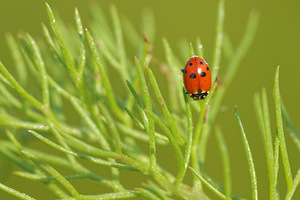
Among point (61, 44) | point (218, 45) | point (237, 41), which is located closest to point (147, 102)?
point (61, 44)

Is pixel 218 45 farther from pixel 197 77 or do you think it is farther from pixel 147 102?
pixel 147 102

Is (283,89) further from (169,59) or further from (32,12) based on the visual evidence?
(32,12)

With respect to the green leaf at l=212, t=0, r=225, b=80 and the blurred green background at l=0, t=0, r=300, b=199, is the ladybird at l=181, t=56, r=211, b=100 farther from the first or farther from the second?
the blurred green background at l=0, t=0, r=300, b=199

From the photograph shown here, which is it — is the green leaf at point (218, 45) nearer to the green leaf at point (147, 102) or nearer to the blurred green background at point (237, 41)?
the green leaf at point (147, 102)

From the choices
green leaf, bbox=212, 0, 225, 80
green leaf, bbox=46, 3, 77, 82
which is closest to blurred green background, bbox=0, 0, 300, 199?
green leaf, bbox=212, 0, 225, 80

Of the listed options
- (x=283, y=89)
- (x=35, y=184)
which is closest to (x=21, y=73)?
(x=35, y=184)

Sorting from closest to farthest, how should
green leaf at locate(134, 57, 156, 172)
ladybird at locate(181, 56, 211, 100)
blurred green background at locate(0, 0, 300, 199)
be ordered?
1. green leaf at locate(134, 57, 156, 172)
2. ladybird at locate(181, 56, 211, 100)
3. blurred green background at locate(0, 0, 300, 199)
